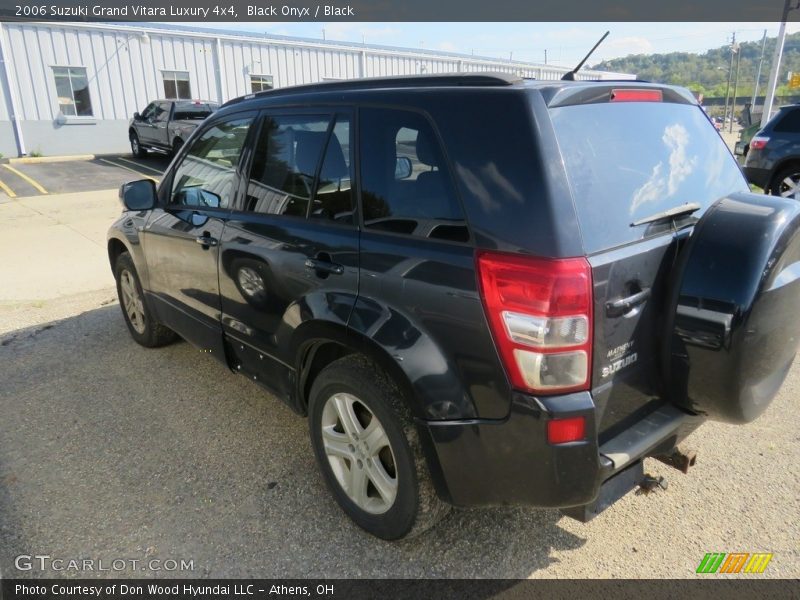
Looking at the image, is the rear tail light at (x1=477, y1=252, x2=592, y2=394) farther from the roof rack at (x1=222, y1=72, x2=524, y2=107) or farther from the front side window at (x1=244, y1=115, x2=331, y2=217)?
the front side window at (x1=244, y1=115, x2=331, y2=217)

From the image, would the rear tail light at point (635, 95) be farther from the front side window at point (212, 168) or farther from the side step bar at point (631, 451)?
the front side window at point (212, 168)

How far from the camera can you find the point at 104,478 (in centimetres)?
300

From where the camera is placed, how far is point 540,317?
1.85 meters

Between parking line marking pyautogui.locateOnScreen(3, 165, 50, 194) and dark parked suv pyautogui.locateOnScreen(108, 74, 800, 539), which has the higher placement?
dark parked suv pyautogui.locateOnScreen(108, 74, 800, 539)

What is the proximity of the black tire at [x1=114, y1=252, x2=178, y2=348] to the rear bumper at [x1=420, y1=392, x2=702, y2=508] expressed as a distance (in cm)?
297

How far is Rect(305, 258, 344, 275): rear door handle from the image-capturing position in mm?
2416

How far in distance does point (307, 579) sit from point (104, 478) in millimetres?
1323

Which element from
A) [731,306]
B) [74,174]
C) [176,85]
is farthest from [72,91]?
[731,306]

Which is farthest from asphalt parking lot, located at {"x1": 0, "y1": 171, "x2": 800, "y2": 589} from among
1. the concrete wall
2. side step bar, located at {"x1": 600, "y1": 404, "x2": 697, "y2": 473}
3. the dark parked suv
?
the concrete wall

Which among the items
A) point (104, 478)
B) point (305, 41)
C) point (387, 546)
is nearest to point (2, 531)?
point (104, 478)

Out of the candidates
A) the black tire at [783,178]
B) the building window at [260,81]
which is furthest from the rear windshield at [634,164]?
the building window at [260,81]

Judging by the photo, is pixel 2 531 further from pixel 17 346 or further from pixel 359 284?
pixel 17 346

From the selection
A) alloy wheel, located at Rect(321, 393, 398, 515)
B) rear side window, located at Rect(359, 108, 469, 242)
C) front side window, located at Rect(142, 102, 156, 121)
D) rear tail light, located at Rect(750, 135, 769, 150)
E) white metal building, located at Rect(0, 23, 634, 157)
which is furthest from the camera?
white metal building, located at Rect(0, 23, 634, 157)

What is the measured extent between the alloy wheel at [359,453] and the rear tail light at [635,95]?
1.55 meters
